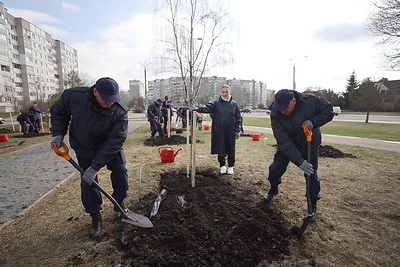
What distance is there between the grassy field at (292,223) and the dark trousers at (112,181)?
1.18 feet

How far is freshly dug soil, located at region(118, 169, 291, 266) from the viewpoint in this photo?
7.22 feet

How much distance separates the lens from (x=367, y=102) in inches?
795

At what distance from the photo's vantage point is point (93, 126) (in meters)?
2.45

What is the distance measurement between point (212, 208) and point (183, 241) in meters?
0.80

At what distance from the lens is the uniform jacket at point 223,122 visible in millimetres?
4605

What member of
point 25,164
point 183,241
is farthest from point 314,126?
point 25,164

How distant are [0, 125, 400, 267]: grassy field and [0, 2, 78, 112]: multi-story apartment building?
128ft

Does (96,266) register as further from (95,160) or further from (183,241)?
(95,160)

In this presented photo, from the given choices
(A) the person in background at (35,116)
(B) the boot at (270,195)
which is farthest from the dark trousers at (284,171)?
(A) the person in background at (35,116)

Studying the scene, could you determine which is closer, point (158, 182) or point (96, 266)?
point (96, 266)

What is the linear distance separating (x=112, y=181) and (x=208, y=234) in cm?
142

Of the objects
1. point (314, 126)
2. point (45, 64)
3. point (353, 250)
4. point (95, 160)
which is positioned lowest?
point (353, 250)

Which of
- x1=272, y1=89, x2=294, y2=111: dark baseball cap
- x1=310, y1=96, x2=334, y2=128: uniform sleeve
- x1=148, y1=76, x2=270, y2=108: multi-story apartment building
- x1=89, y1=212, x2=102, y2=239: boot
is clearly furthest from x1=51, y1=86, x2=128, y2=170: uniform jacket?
x1=148, y1=76, x2=270, y2=108: multi-story apartment building

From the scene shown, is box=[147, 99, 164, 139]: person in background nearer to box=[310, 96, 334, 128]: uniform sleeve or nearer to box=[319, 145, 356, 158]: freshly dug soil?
box=[319, 145, 356, 158]: freshly dug soil
